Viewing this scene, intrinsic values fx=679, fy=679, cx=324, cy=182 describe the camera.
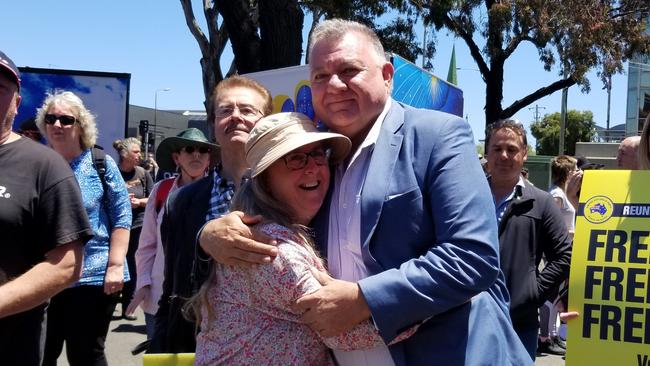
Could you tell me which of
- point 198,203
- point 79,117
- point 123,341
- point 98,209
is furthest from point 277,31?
point 198,203

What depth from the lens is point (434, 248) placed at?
5.89 ft

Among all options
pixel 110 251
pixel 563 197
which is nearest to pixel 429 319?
pixel 110 251

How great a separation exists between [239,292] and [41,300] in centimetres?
103

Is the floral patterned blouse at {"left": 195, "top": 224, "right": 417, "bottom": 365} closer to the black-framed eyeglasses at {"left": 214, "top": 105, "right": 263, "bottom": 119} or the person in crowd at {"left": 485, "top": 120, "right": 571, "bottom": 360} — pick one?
the black-framed eyeglasses at {"left": 214, "top": 105, "right": 263, "bottom": 119}

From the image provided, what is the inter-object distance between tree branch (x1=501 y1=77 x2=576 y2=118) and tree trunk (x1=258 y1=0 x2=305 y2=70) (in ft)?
32.7

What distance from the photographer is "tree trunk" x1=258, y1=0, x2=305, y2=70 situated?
930 centimetres

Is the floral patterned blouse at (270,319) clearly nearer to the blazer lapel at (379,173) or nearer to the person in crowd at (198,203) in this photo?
the blazer lapel at (379,173)

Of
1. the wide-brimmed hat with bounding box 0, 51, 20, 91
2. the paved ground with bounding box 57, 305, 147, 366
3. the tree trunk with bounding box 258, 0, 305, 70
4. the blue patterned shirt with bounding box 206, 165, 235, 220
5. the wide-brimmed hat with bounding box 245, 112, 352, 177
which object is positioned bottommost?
the paved ground with bounding box 57, 305, 147, 366

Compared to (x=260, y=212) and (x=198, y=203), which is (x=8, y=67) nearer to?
(x=198, y=203)

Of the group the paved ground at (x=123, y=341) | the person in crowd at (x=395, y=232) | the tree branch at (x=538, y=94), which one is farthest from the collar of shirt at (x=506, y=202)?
the tree branch at (x=538, y=94)

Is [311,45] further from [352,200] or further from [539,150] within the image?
[539,150]

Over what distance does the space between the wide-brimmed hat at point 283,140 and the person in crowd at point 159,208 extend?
1.86 meters

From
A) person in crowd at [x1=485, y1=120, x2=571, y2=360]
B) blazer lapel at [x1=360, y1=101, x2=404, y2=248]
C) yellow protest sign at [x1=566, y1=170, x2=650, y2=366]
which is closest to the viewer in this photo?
blazer lapel at [x1=360, y1=101, x2=404, y2=248]

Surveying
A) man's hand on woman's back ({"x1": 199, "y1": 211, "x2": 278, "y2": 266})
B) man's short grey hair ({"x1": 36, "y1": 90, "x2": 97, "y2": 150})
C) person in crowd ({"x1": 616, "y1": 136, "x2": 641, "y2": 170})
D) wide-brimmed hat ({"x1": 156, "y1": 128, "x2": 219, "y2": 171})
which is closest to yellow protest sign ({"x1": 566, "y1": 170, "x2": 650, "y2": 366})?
person in crowd ({"x1": 616, "y1": 136, "x2": 641, "y2": 170})
